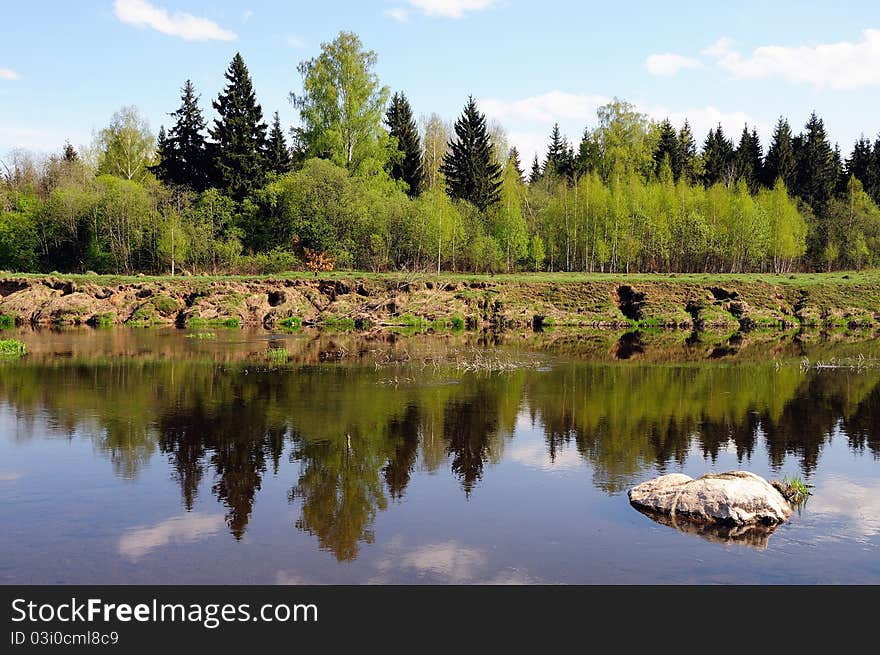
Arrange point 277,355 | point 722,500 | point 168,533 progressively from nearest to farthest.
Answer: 1. point 168,533
2. point 722,500
3. point 277,355

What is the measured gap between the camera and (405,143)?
89.6m

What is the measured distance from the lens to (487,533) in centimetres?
1335

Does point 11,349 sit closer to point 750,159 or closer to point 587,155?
point 587,155

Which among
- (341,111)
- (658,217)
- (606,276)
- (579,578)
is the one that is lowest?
(579,578)

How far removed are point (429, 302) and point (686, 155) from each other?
204 ft

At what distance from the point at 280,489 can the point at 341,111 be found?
223 feet

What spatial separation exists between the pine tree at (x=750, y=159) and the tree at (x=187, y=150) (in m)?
72.5

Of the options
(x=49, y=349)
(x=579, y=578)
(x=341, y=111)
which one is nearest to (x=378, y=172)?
(x=341, y=111)

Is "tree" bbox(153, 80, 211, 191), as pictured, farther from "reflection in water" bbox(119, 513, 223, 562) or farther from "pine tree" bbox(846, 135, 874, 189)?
"pine tree" bbox(846, 135, 874, 189)

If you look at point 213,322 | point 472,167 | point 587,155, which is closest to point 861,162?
point 587,155

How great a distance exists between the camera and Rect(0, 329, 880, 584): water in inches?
469

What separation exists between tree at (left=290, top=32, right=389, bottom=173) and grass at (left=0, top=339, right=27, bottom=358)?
43.5m

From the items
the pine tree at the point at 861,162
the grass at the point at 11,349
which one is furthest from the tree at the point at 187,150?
the pine tree at the point at 861,162
